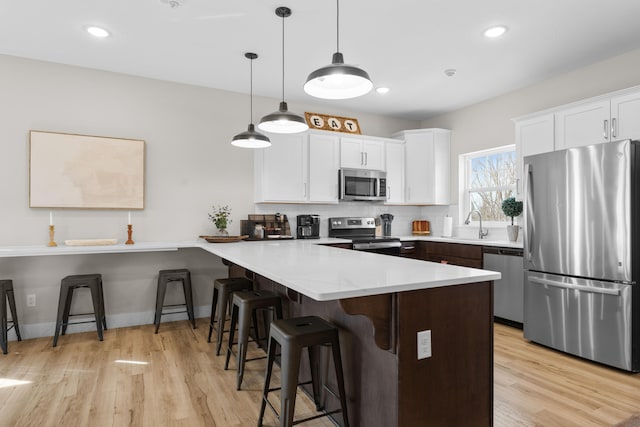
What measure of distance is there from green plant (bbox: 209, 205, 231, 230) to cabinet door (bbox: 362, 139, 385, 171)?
1.96 m

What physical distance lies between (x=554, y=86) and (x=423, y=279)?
143 inches

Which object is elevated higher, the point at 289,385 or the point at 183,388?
the point at 289,385

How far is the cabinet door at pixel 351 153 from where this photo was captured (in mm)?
5035

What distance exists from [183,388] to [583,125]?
13.3 ft

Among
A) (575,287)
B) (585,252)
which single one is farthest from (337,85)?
(575,287)

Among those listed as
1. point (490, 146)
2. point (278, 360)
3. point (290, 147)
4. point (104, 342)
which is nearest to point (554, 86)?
point (490, 146)

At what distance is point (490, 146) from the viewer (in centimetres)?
485

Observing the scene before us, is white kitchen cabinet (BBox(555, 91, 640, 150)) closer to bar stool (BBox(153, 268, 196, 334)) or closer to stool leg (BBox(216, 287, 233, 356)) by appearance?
stool leg (BBox(216, 287, 233, 356))

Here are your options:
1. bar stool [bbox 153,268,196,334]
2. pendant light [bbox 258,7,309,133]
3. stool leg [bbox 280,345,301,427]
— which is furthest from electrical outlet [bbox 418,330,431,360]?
bar stool [bbox 153,268,196,334]

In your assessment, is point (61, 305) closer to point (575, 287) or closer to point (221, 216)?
point (221, 216)

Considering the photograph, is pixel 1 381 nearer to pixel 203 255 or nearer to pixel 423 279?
pixel 203 255

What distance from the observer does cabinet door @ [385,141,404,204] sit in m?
5.38

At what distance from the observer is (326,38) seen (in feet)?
10.7

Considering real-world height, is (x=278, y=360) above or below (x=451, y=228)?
below
